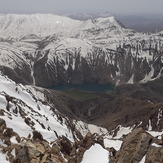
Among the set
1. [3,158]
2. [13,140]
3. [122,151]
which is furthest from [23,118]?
[122,151]

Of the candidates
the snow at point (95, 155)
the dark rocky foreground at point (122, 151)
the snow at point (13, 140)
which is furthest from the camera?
the snow at point (13, 140)

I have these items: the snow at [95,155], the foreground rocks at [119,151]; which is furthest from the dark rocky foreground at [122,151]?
A: the snow at [95,155]

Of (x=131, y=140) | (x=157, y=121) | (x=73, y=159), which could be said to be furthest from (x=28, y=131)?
(x=157, y=121)

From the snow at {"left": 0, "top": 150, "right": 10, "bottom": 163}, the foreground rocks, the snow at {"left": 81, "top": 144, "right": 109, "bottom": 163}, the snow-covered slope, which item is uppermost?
the foreground rocks

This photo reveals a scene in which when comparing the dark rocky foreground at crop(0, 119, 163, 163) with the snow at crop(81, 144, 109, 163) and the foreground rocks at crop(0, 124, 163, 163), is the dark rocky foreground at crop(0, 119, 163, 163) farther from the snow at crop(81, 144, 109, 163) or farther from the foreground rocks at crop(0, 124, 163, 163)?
the snow at crop(81, 144, 109, 163)

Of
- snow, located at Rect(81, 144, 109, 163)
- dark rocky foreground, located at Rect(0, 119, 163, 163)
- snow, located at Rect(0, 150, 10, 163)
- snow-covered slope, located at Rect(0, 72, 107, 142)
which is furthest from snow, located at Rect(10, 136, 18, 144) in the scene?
snow, located at Rect(81, 144, 109, 163)

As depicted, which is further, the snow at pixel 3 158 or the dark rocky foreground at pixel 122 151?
the snow at pixel 3 158

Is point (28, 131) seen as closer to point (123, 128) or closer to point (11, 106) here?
point (11, 106)

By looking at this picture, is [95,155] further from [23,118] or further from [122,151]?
[23,118]

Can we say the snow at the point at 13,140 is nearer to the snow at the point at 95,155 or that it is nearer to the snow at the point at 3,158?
the snow at the point at 3,158

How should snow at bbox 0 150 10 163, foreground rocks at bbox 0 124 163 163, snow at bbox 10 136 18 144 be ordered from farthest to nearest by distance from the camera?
snow at bbox 10 136 18 144, snow at bbox 0 150 10 163, foreground rocks at bbox 0 124 163 163
